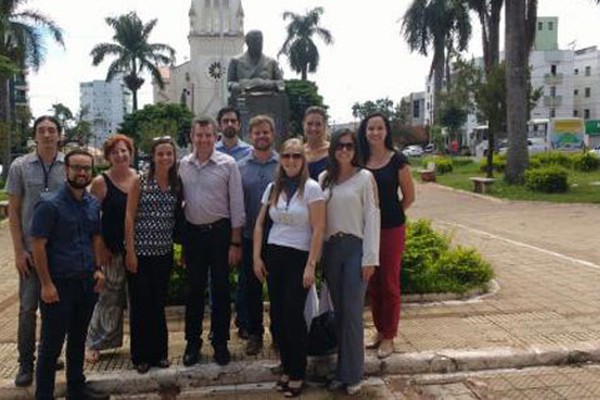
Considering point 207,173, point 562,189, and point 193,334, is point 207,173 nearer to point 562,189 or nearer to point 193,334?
point 193,334

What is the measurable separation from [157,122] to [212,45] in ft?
82.8

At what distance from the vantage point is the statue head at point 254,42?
922 centimetres

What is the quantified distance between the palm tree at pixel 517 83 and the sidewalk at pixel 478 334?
10211mm

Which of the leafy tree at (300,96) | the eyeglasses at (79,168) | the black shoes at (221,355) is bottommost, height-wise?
the black shoes at (221,355)

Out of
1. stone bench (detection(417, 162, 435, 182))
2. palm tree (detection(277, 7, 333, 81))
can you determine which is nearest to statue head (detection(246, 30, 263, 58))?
stone bench (detection(417, 162, 435, 182))

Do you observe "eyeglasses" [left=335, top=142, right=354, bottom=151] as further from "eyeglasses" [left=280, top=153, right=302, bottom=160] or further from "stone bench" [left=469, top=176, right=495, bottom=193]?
"stone bench" [left=469, top=176, right=495, bottom=193]

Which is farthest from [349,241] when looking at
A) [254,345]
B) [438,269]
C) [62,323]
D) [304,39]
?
[304,39]

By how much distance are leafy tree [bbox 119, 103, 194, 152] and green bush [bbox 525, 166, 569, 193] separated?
28.0 meters

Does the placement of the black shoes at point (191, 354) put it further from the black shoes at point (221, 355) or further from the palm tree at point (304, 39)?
the palm tree at point (304, 39)

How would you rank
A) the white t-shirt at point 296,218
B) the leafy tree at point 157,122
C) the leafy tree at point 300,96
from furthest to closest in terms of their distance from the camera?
the leafy tree at point 300,96, the leafy tree at point 157,122, the white t-shirt at point 296,218

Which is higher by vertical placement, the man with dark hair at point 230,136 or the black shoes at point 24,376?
the man with dark hair at point 230,136

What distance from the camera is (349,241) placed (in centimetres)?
427

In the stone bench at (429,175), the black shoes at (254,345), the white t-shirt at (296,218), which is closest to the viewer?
the white t-shirt at (296,218)

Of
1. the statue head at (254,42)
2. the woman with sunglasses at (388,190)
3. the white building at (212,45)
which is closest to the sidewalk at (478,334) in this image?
the woman with sunglasses at (388,190)
